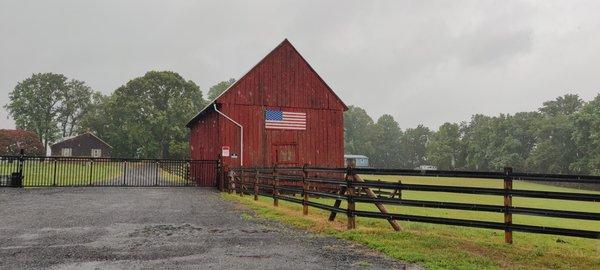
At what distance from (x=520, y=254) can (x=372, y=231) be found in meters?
2.67

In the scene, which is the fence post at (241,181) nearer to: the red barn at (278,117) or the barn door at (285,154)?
the red barn at (278,117)

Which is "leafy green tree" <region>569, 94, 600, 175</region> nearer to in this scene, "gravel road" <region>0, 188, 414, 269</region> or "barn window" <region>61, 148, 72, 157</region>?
"gravel road" <region>0, 188, 414, 269</region>

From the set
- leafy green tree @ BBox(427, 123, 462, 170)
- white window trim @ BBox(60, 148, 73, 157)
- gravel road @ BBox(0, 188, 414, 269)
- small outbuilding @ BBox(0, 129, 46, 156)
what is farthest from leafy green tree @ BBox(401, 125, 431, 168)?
gravel road @ BBox(0, 188, 414, 269)

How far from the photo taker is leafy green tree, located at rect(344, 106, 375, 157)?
4808 inches

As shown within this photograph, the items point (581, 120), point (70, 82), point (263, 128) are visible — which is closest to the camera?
point (263, 128)

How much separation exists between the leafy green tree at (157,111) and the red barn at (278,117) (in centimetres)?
3837

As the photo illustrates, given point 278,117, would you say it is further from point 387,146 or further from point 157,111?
point 387,146

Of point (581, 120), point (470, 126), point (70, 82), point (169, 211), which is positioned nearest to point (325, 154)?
point (169, 211)

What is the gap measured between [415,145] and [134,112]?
8692cm

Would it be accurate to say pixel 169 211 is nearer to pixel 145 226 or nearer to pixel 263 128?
pixel 145 226

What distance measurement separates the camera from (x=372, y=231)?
8.81 m

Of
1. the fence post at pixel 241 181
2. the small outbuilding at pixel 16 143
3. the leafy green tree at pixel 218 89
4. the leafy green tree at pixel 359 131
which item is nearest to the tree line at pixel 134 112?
the small outbuilding at pixel 16 143

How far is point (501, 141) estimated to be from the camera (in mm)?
90062

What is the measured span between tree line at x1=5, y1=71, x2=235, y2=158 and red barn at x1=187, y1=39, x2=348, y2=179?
38878 millimetres
